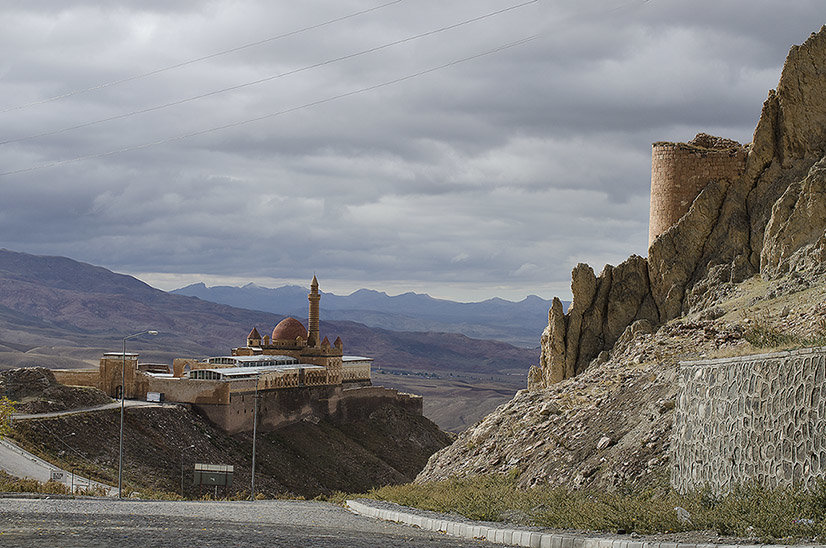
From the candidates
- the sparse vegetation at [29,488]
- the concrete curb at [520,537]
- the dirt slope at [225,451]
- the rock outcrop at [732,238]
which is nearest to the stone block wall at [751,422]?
the concrete curb at [520,537]

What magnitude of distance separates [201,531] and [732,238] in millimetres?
18487

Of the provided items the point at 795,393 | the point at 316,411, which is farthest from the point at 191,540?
the point at 316,411

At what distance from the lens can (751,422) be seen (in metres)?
13.6

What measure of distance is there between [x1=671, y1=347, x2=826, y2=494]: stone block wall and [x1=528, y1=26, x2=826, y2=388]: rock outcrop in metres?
9.20

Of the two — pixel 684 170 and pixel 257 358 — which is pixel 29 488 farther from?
pixel 257 358

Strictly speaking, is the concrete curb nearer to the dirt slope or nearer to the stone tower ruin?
the stone tower ruin

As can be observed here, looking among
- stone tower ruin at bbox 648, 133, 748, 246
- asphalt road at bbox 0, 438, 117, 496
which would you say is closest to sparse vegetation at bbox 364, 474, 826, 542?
stone tower ruin at bbox 648, 133, 748, 246

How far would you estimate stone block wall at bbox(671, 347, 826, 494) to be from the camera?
12055mm

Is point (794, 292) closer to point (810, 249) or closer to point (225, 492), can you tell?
point (810, 249)

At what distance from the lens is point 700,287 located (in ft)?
87.3

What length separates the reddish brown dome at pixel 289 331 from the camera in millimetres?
84000

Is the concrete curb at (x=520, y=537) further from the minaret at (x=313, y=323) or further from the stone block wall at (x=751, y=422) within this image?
the minaret at (x=313, y=323)

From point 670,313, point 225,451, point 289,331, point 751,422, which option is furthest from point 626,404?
point 289,331

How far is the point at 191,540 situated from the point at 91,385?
59.5 m
